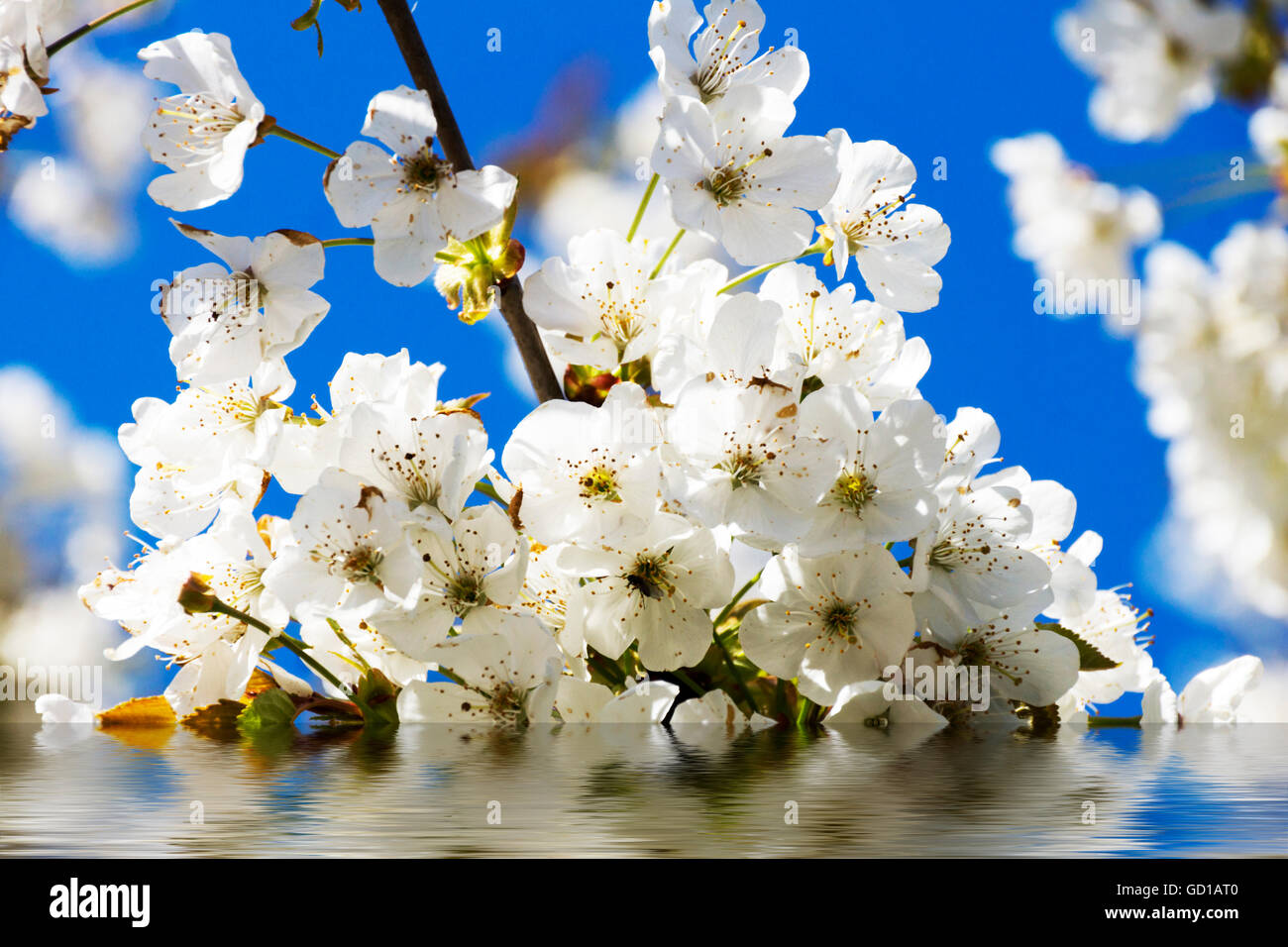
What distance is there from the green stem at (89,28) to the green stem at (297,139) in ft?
0.25

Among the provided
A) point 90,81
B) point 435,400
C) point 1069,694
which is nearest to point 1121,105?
point 1069,694

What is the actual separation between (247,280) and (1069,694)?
21.6 inches

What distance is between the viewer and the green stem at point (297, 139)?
55 centimetres

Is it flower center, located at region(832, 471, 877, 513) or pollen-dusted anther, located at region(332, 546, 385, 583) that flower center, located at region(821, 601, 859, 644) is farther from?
pollen-dusted anther, located at region(332, 546, 385, 583)

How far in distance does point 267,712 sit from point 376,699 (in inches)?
2.5

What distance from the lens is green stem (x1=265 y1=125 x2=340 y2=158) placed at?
0.55 m

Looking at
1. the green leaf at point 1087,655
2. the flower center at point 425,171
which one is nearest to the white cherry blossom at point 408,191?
the flower center at point 425,171

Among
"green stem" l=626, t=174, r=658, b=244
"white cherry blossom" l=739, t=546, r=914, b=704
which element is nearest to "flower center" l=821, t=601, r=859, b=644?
"white cherry blossom" l=739, t=546, r=914, b=704

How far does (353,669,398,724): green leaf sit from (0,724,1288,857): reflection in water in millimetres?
17

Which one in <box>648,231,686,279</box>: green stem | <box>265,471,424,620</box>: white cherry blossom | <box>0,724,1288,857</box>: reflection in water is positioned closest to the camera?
<box>0,724,1288,857</box>: reflection in water

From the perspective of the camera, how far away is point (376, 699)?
0.60 meters

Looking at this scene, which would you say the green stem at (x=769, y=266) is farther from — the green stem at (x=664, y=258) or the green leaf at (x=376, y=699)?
the green leaf at (x=376, y=699)

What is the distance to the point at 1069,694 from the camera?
0.72 meters

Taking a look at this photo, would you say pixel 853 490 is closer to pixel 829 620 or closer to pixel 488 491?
pixel 829 620
